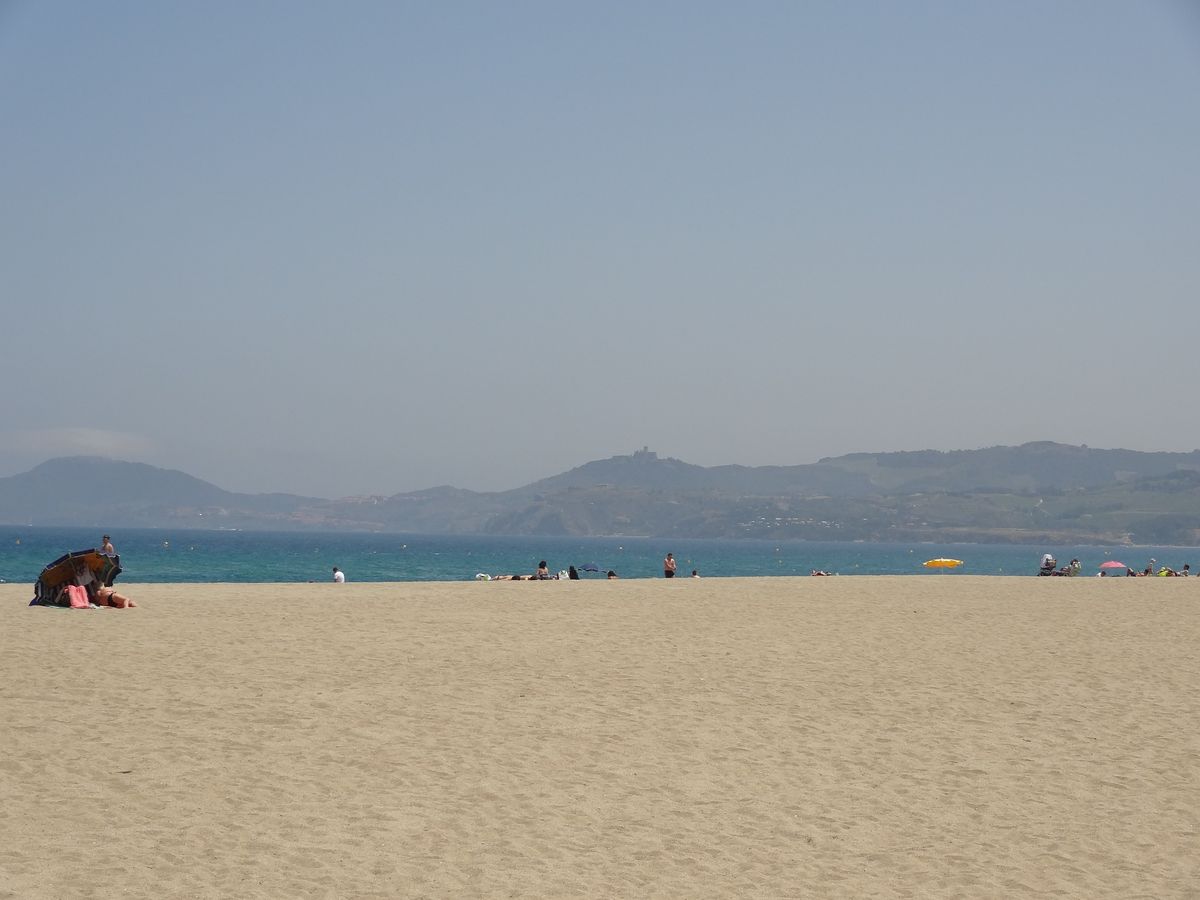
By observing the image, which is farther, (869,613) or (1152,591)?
(1152,591)

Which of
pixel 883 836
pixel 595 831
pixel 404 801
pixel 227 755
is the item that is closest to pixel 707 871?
pixel 595 831

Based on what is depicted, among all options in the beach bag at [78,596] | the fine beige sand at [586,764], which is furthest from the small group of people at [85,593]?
the fine beige sand at [586,764]

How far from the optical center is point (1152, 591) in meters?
33.5

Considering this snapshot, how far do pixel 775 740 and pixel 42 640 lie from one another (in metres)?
11.7

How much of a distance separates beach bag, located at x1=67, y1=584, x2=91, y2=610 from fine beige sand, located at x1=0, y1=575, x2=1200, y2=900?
9.06ft

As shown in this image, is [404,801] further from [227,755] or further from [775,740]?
[775,740]

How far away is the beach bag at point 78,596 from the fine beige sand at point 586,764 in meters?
2.76

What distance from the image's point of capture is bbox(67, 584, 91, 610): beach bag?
2322 centimetres

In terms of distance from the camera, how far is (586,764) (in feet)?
36.0

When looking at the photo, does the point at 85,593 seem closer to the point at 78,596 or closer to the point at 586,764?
the point at 78,596

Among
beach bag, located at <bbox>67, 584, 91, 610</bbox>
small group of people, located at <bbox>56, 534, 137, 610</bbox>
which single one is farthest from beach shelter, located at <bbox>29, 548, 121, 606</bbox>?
beach bag, located at <bbox>67, 584, 91, 610</bbox>

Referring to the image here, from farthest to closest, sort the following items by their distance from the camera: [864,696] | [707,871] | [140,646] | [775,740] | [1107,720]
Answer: [140,646], [864,696], [1107,720], [775,740], [707,871]

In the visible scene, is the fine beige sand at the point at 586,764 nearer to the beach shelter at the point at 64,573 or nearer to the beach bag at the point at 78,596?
the beach bag at the point at 78,596

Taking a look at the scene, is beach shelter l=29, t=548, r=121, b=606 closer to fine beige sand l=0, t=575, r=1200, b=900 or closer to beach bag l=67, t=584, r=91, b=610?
beach bag l=67, t=584, r=91, b=610
